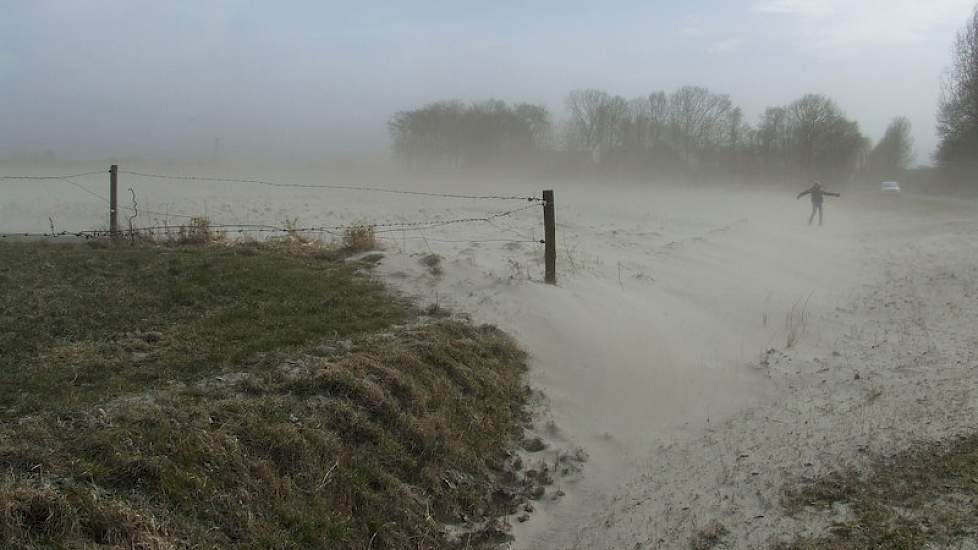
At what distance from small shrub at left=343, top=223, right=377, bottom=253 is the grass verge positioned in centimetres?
857

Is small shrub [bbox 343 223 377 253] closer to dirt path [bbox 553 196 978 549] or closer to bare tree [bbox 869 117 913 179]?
dirt path [bbox 553 196 978 549]

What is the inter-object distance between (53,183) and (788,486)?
46.3m

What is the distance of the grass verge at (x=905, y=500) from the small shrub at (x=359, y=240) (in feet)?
28.1

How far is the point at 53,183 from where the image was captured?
39.6 meters

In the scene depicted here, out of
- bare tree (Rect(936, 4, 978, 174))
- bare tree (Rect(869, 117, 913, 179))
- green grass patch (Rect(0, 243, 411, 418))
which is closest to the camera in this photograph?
green grass patch (Rect(0, 243, 411, 418))

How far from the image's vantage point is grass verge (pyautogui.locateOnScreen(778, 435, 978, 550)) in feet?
13.1

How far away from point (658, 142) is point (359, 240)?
80625 mm

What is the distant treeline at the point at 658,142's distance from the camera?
228 feet

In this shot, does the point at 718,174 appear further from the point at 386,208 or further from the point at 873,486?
the point at 873,486

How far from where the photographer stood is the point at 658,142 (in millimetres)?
86188

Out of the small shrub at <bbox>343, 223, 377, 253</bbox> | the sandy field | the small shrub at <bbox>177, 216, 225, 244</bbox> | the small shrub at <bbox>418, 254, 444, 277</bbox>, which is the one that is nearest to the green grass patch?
the small shrub at <bbox>343, 223, 377, 253</bbox>

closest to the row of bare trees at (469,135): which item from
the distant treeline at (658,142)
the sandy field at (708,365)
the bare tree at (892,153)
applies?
the distant treeline at (658,142)

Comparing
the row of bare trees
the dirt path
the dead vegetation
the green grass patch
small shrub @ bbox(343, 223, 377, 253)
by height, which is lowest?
the dirt path

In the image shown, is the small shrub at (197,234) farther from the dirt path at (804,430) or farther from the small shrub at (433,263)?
the dirt path at (804,430)
